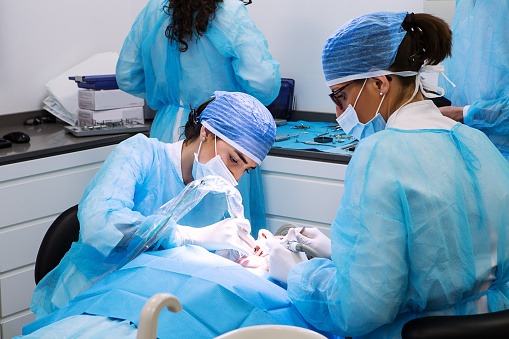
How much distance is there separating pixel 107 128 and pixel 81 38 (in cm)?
83

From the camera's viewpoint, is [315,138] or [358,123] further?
[315,138]

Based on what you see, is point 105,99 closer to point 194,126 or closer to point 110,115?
point 110,115

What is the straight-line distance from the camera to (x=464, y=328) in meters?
1.18

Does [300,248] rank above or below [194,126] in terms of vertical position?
below

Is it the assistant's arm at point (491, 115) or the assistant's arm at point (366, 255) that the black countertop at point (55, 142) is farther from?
the assistant's arm at point (366, 255)

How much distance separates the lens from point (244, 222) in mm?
1862

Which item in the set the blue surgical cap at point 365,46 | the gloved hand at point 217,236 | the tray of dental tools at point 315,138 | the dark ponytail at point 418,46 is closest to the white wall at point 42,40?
the tray of dental tools at point 315,138

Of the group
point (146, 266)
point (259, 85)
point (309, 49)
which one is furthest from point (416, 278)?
point (309, 49)

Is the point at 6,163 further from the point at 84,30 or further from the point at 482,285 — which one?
the point at 482,285

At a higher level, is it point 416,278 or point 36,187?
point 416,278

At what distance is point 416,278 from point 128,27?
318 cm

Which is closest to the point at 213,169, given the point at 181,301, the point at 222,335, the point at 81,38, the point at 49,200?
the point at 181,301

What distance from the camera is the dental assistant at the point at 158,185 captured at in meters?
1.66

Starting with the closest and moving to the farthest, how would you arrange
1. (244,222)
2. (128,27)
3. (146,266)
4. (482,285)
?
(482,285), (146,266), (244,222), (128,27)
